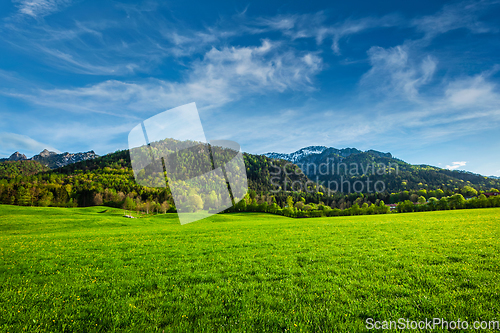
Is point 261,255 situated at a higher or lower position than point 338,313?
lower

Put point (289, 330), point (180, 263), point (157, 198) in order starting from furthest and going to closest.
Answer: point (157, 198) → point (180, 263) → point (289, 330)

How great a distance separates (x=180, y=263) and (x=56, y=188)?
145353mm

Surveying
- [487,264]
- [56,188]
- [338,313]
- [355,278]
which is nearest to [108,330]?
[338,313]

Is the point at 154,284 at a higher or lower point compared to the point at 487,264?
lower

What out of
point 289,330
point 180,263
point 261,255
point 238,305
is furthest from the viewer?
point 261,255

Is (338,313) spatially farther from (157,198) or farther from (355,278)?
(157,198)

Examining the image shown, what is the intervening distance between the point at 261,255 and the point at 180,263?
4.69 m

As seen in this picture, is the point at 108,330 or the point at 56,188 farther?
the point at 56,188

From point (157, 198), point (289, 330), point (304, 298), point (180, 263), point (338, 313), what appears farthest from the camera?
point (157, 198)

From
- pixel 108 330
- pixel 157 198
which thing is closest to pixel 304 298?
pixel 108 330

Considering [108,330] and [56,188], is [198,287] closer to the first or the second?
[108,330]

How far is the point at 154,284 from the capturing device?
820cm

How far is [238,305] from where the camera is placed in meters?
6.05

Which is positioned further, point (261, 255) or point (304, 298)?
point (261, 255)
